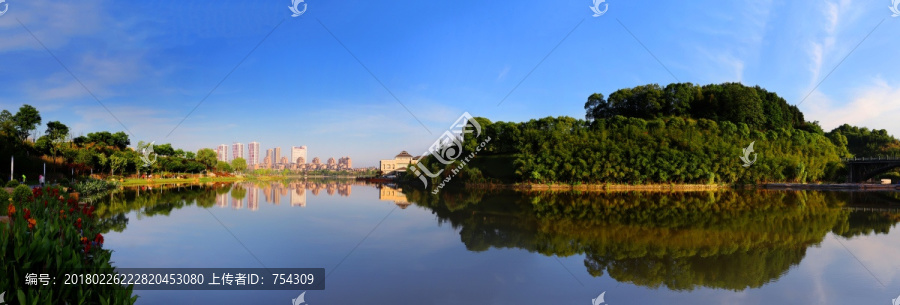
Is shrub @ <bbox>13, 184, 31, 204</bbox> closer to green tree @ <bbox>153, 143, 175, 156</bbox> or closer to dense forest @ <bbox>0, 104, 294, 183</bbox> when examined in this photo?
dense forest @ <bbox>0, 104, 294, 183</bbox>

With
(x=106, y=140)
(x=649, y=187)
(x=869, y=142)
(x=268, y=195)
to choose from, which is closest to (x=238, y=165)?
(x=106, y=140)

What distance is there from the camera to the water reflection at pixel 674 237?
9188 millimetres

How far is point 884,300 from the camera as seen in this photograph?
7473mm

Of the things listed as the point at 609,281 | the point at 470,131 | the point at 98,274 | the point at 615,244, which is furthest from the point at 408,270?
the point at 470,131

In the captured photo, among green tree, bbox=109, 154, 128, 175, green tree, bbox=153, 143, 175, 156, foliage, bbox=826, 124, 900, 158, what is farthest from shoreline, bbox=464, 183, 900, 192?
green tree, bbox=153, 143, 175, 156

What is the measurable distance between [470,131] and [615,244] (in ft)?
151

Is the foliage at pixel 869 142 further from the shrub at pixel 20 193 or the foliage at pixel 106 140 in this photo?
the foliage at pixel 106 140

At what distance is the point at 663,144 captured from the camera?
166 feet

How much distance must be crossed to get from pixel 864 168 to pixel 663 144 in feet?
125

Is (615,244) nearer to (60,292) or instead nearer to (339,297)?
(339,297)

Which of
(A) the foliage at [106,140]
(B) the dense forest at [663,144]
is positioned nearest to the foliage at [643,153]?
(B) the dense forest at [663,144]

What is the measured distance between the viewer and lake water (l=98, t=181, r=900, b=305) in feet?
24.7

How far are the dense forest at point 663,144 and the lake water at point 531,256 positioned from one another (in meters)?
29.0

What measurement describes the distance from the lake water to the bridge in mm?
58105
